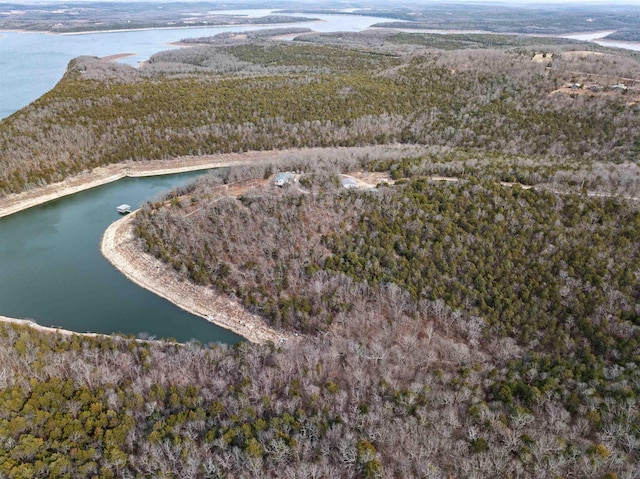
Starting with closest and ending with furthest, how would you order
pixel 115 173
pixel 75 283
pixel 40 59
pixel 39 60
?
pixel 75 283 < pixel 115 173 < pixel 39 60 < pixel 40 59

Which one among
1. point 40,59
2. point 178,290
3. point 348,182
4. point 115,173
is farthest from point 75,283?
point 40,59

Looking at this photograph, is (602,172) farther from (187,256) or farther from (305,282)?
(187,256)

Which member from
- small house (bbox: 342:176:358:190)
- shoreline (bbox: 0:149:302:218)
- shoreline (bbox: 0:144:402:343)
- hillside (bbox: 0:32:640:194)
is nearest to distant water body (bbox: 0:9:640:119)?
hillside (bbox: 0:32:640:194)

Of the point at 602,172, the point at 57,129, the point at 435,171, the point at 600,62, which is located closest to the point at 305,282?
the point at 435,171

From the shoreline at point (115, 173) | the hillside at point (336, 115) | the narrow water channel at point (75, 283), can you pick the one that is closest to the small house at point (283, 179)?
the shoreline at point (115, 173)

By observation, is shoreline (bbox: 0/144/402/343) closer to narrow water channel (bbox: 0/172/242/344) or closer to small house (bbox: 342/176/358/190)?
narrow water channel (bbox: 0/172/242/344)

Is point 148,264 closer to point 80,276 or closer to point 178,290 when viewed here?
point 178,290

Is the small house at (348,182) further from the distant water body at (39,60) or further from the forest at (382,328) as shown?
the distant water body at (39,60)
